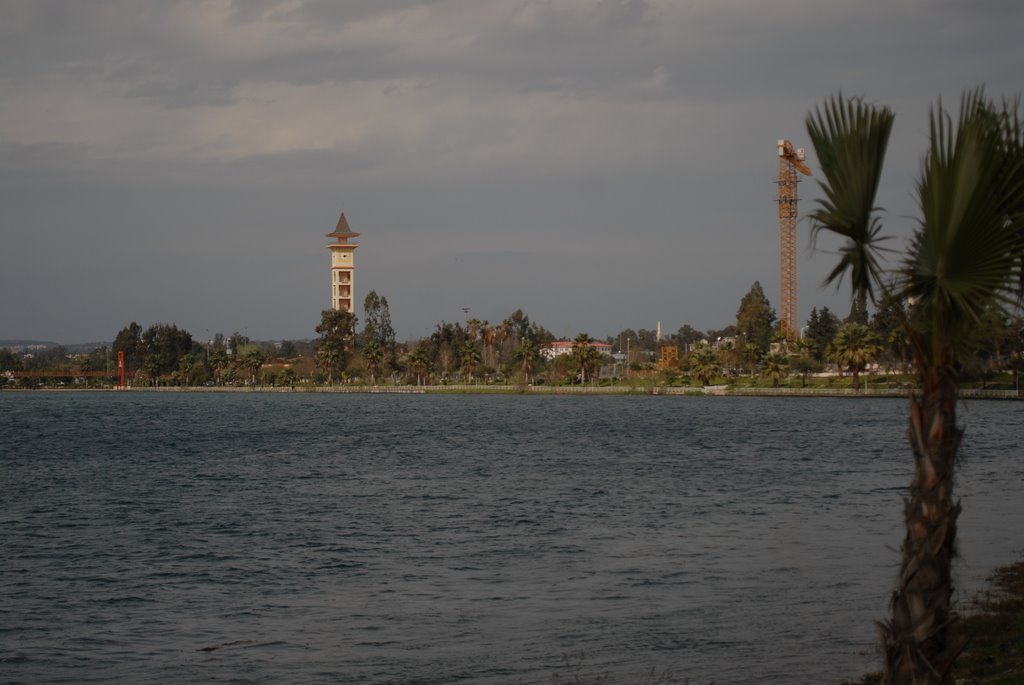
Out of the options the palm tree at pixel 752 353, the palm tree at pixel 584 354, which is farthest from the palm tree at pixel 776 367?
the palm tree at pixel 584 354

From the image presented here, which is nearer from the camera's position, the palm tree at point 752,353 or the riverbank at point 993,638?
the riverbank at point 993,638

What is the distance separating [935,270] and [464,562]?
21368 millimetres

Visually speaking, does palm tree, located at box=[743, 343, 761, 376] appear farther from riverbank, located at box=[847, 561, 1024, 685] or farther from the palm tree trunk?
the palm tree trunk

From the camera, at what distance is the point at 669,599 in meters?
22.0

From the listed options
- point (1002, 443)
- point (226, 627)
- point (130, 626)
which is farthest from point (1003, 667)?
point (1002, 443)

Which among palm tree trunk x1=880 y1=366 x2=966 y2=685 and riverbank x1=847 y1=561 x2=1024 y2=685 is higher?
palm tree trunk x1=880 y1=366 x2=966 y2=685

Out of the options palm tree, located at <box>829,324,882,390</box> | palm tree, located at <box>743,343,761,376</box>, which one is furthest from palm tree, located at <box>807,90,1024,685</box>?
palm tree, located at <box>743,343,761,376</box>

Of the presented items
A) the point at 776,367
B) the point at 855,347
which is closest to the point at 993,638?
the point at 855,347

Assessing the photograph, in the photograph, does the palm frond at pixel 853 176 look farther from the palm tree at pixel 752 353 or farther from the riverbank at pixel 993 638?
Answer: the palm tree at pixel 752 353

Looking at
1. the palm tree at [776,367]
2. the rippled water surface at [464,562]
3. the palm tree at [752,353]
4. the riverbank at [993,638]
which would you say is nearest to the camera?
the riverbank at [993,638]

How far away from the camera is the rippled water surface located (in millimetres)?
17641

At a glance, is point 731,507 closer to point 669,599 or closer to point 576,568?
point 576,568

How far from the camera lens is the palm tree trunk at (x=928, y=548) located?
7.59 metres

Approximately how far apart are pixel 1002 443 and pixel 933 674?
229ft
